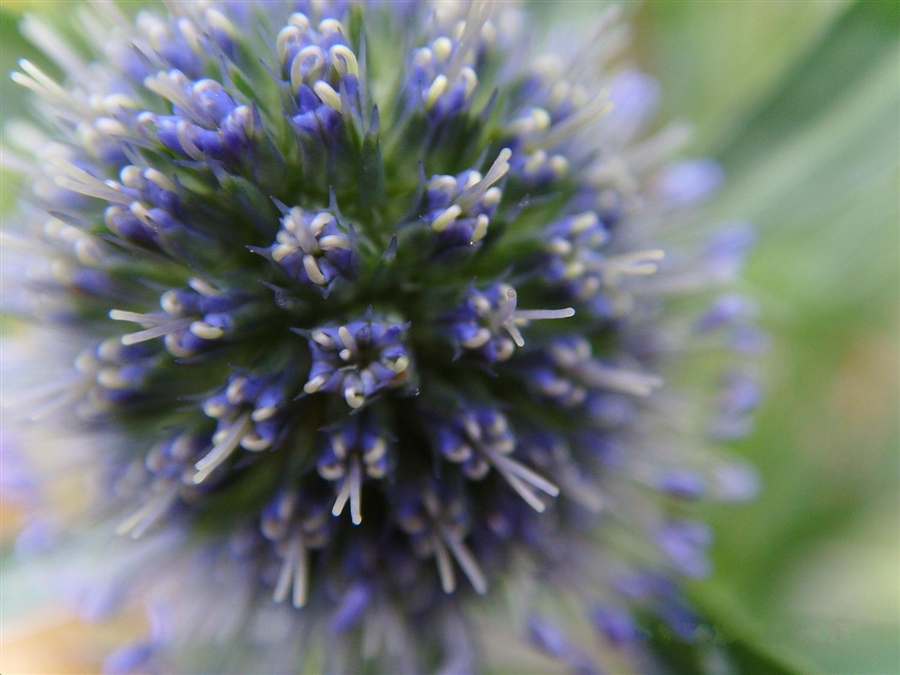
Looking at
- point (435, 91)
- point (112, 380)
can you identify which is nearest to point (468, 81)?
point (435, 91)

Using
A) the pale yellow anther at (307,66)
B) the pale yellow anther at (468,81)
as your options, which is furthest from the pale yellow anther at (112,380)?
the pale yellow anther at (468,81)

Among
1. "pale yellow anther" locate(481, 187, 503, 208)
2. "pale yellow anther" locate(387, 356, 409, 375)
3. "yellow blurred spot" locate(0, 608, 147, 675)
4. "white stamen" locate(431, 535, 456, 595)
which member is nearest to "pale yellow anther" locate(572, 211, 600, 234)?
"pale yellow anther" locate(481, 187, 503, 208)

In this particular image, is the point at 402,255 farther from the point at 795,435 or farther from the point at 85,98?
the point at 795,435

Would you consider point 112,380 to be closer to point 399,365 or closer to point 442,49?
point 399,365

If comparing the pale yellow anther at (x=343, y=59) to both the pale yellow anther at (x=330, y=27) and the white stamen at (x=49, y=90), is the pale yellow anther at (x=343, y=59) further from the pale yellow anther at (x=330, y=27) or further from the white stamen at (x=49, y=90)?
the white stamen at (x=49, y=90)

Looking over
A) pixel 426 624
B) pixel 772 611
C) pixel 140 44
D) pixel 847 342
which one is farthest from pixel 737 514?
pixel 140 44
